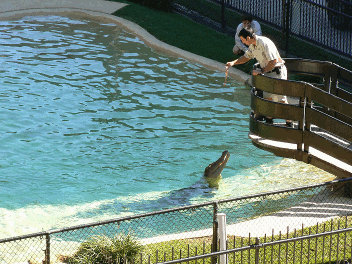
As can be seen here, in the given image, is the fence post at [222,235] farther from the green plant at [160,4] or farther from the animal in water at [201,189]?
the green plant at [160,4]

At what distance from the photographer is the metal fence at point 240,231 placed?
10477 millimetres

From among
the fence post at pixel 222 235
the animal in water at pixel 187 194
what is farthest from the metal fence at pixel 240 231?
the animal in water at pixel 187 194

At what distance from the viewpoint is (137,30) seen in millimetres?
24438

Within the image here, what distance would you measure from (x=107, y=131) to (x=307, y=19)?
7.99 meters

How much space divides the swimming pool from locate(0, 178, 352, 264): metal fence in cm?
101

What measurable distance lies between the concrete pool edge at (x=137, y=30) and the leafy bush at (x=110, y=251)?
1120 centimetres

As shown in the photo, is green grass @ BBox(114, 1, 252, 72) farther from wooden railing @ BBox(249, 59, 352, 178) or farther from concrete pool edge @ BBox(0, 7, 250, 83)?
wooden railing @ BBox(249, 59, 352, 178)

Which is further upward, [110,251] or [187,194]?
[110,251]

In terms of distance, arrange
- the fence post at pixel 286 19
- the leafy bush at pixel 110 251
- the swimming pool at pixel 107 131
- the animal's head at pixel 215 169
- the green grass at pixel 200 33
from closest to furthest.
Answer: the leafy bush at pixel 110 251 → the swimming pool at pixel 107 131 → the animal's head at pixel 215 169 → the fence post at pixel 286 19 → the green grass at pixel 200 33

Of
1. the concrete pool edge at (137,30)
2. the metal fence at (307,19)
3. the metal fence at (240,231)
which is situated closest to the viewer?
the metal fence at (240,231)

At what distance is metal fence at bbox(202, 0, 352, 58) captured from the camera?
68.2ft

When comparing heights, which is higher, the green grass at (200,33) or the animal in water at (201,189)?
the green grass at (200,33)

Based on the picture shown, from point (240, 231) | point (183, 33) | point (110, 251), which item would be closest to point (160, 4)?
point (183, 33)

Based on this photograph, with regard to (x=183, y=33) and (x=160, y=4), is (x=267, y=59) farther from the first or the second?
(x=160, y=4)
